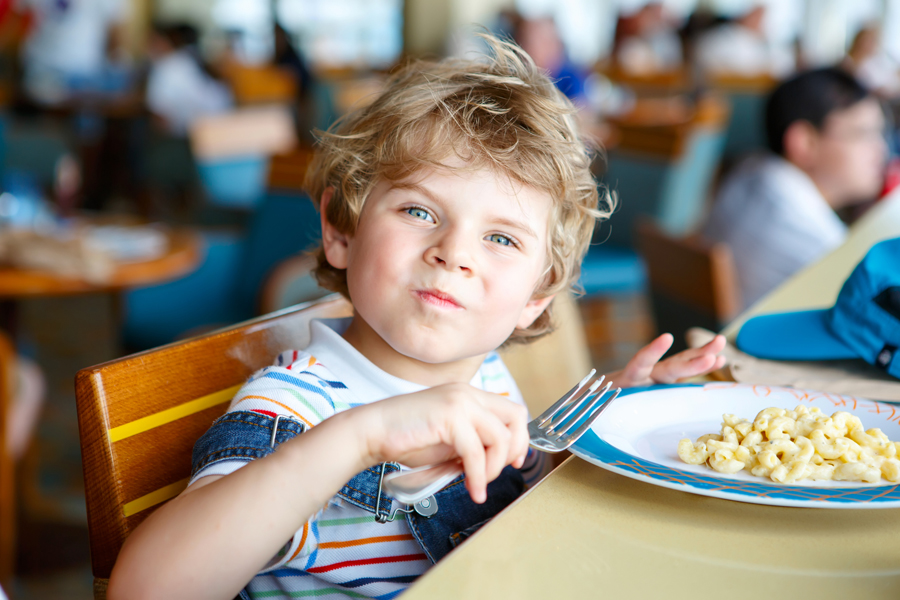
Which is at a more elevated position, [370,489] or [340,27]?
[370,489]

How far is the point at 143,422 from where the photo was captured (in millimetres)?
771

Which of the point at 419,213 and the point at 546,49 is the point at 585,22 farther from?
the point at 419,213

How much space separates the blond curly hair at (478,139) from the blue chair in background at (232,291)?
1.37m

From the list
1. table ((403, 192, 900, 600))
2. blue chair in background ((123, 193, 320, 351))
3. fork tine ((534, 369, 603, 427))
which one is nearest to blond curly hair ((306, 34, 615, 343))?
fork tine ((534, 369, 603, 427))

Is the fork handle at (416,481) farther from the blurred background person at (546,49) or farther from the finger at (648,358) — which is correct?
the blurred background person at (546,49)

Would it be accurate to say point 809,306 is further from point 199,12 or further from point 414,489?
point 199,12

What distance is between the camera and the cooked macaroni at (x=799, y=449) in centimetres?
64

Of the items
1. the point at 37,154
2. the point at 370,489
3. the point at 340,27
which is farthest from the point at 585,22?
the point at 370,489

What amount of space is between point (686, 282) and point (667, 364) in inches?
34.4

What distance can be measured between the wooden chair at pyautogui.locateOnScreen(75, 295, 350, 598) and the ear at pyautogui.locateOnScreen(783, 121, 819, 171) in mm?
2054

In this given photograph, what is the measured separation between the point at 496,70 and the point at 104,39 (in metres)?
10.8

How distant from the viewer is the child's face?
799 millimetres

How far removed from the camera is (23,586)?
1941 millimetres

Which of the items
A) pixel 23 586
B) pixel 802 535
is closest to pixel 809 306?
pixel 802 535
